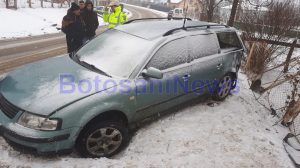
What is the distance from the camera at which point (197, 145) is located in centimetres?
402

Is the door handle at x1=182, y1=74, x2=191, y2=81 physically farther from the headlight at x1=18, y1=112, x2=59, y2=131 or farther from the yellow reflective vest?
the yellow reflective vest

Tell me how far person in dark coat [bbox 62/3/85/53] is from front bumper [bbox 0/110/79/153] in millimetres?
3600

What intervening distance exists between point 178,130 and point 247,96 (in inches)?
114

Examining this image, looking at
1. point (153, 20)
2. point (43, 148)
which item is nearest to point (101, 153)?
point (43, 148)

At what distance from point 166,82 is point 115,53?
90 centimetres

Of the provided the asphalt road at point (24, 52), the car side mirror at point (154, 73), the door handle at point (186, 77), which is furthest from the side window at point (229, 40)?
the asphalt road at point (24, 52)

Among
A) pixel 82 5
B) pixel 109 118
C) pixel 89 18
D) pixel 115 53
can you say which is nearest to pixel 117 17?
pixel 89 18

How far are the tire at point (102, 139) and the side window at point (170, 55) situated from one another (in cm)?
102

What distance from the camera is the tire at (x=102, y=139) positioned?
3.29m

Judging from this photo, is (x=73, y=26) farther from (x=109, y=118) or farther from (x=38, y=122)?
(x=38, y=122)

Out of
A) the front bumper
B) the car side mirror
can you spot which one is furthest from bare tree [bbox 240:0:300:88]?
the front bumper

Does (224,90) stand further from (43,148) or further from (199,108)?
(43,148)

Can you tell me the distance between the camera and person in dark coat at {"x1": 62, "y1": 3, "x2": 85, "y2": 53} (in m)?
6.32

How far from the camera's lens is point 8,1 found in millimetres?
20906
